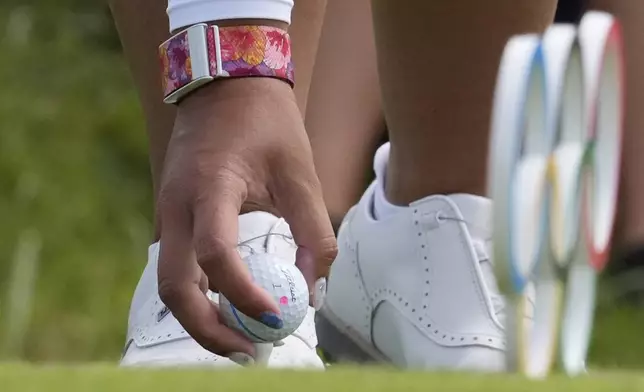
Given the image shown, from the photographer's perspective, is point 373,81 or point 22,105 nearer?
point 373,81

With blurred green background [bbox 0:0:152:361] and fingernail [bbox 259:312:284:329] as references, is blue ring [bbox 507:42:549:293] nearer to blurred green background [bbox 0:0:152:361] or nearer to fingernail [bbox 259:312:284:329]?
fingernail [bbox 259:312:284:329]

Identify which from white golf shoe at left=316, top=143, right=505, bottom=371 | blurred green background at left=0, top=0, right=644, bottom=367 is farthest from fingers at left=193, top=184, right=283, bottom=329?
blurred green background at left=0, top=0, right=644, bottom=367

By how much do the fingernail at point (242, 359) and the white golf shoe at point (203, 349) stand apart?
3.6 inches

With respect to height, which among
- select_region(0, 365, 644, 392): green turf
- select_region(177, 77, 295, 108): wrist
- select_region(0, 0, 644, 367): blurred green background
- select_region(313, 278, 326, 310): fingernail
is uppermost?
select_region(177, 77, 295, 108): wrist

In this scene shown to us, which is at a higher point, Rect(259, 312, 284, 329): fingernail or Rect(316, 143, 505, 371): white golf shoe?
Rect(259, 312, 284, 329): fingernail

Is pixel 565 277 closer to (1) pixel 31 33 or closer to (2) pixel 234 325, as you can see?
(2) pixel 234 325

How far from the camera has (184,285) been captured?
0.90m

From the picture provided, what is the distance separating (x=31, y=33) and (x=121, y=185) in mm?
755

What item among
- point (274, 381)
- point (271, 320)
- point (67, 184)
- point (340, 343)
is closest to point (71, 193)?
point (67, 184)

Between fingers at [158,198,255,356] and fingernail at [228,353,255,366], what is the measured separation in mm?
19

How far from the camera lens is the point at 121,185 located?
328cm

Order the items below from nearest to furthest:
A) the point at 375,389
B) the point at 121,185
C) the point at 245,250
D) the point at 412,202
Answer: the point at 375,389, the point at 245,250, the point at 412,202, the point at 121,185

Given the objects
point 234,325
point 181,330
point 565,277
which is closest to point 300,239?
point 234,325

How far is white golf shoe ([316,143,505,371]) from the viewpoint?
1.18 meters
